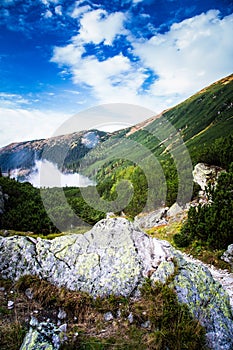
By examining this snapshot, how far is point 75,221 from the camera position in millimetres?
47969

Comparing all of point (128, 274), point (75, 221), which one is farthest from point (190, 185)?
point (128, 274)

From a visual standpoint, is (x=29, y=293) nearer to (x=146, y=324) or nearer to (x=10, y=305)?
(x=10, y=305)

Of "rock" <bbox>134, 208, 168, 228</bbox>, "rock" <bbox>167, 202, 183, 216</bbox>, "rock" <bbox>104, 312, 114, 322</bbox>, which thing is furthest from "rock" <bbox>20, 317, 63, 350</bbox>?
"rock" <bbox>134, 208, 168, 228</bbox>

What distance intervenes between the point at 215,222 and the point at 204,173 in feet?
50.4

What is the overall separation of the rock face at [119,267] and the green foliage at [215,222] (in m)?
9.09

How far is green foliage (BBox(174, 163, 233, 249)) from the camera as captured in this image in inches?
633

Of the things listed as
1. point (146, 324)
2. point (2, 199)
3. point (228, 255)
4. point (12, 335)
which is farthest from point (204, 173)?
point (12, 335)

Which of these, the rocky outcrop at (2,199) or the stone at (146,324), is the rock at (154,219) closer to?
the rocky outcrop at (2,199)

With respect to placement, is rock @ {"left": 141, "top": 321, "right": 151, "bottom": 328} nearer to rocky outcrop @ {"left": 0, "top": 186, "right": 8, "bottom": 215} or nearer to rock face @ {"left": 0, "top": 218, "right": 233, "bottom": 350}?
rock face @ {"left": 0, "top": 218, "right": 233, "bottom": 350}

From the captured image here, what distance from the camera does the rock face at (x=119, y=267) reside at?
6.71 metres

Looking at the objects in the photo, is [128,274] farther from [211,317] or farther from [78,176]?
[78,176]

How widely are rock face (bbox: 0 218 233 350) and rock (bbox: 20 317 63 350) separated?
1748 millimetres

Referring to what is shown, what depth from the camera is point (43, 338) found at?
5.21m

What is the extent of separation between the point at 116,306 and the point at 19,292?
8.73ft
